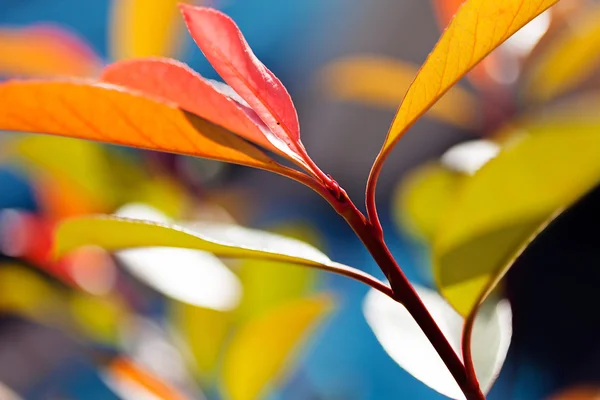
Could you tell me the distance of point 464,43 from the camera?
27 centimetres

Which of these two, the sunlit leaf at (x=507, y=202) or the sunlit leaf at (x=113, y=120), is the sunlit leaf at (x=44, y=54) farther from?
the sunlit leaf at (x=507, y=202)

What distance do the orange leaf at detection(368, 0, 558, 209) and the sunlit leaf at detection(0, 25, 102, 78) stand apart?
2.42ft

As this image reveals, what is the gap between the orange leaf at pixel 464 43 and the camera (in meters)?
0.26

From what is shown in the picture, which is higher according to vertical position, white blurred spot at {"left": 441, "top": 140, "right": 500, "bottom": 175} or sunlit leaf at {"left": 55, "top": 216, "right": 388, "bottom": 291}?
sunlit leaf at {"left": 55, "top": 216, "right": 388, "bottom": 291}

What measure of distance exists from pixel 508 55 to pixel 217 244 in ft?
2.55

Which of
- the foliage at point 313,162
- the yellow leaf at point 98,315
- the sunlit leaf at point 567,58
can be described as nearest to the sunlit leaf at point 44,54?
the yellow leaf at point 98,315

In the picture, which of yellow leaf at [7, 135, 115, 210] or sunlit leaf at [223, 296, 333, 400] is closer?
sunlit leaf at [223, 296, 333, 400]

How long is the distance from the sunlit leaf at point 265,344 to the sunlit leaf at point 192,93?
0.29m

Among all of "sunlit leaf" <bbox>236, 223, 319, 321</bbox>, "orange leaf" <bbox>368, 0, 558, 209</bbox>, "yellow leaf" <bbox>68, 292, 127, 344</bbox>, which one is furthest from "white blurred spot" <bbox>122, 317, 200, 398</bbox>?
"orange leaf" <bbox>368, 0, 558, 209</bbox>

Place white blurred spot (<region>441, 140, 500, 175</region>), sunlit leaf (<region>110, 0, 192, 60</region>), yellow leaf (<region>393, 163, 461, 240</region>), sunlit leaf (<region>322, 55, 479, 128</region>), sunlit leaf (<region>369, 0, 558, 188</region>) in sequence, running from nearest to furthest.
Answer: sunlit leaf (<region>369, 0, 558, 188</region>) → white blurred spot (<region>441, 140, 500, 175</region>) → yellow leaf (<region>393, 163, 461, 240</region>) → sunlit leaf (<region>110, 0, 192, 60</region>) → sunlit leaf (<region>322, 55, 479, 128</region>)

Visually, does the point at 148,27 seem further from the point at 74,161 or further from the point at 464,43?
the point at 464,43

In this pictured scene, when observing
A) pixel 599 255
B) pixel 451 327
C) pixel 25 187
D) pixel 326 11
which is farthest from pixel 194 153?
pixel 326 11

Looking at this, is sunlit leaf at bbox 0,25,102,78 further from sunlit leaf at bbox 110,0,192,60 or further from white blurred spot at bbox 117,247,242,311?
white blurred spot at bbox 117,247,242,311

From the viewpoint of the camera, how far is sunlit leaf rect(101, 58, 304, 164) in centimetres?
29
